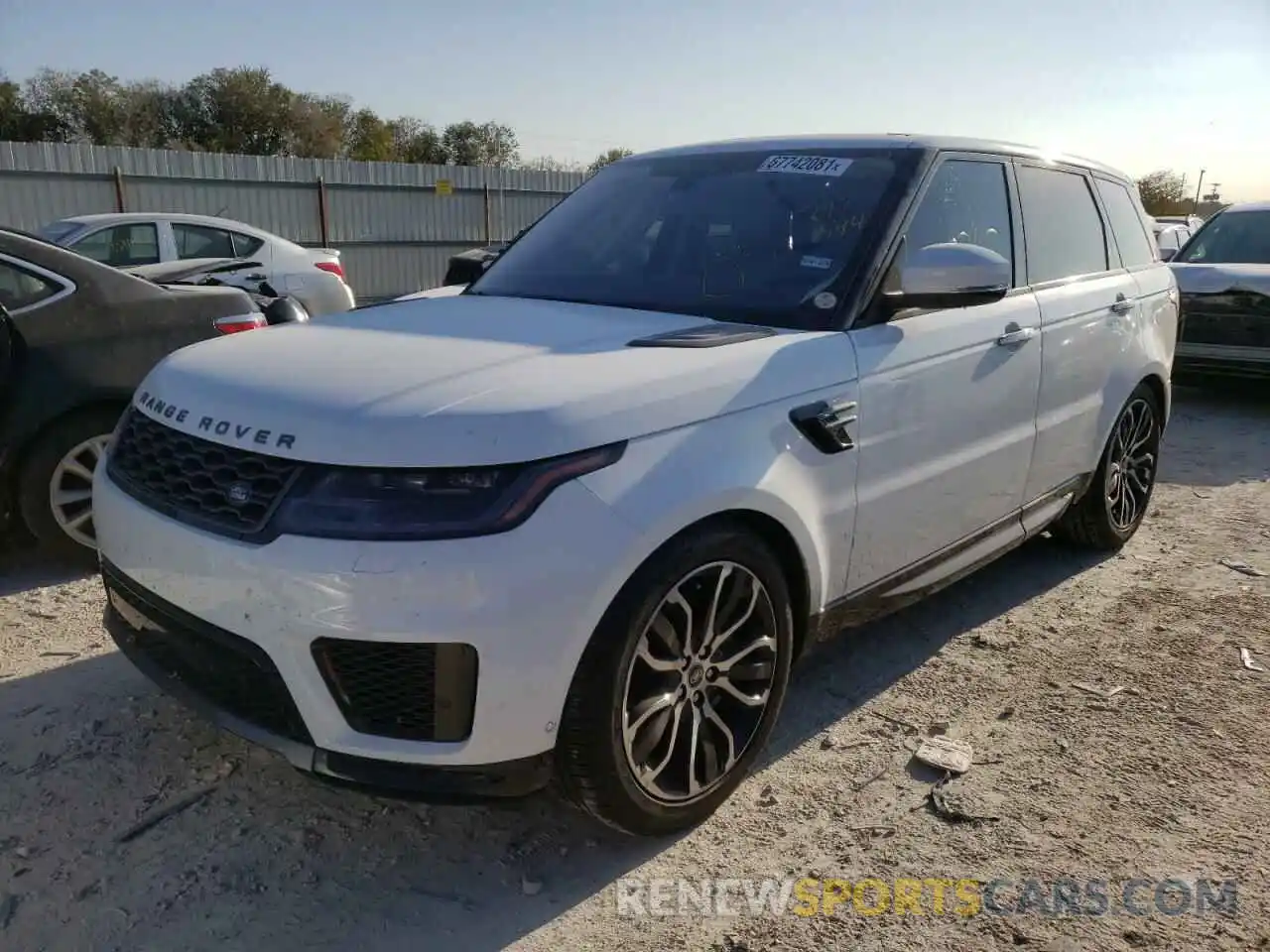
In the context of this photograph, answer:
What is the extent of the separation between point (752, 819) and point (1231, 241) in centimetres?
926

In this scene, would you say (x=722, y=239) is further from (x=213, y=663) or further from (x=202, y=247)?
(x=202, y=247)

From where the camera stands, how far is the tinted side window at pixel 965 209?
3.43 m

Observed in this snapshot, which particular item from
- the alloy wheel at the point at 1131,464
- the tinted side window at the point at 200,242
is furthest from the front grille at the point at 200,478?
the tinted side window at the point at 200,242

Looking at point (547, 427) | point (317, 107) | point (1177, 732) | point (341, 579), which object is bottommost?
point (1177, 732)

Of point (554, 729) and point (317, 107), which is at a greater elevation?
point (317, 107)

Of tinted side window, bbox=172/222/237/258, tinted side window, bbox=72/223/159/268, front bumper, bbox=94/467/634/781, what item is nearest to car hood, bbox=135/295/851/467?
front bumper, bbox=94/467/634/781

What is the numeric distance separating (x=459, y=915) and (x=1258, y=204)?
10.6 meters

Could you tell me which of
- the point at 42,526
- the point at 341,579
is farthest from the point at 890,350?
the point at 42,526

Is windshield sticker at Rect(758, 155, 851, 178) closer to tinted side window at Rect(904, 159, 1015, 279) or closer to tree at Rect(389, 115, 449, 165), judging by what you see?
tinted side window at Rect(904, 159, 1015, 279)

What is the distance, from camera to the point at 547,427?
2.25m

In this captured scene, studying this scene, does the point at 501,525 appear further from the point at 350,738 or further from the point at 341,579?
the point at 350,738

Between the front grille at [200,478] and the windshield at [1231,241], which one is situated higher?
the windshield at [1231,241]

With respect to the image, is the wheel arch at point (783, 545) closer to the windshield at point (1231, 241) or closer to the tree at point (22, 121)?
the windshield at point (1231, 241)

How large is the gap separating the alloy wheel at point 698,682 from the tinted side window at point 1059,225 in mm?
2115
